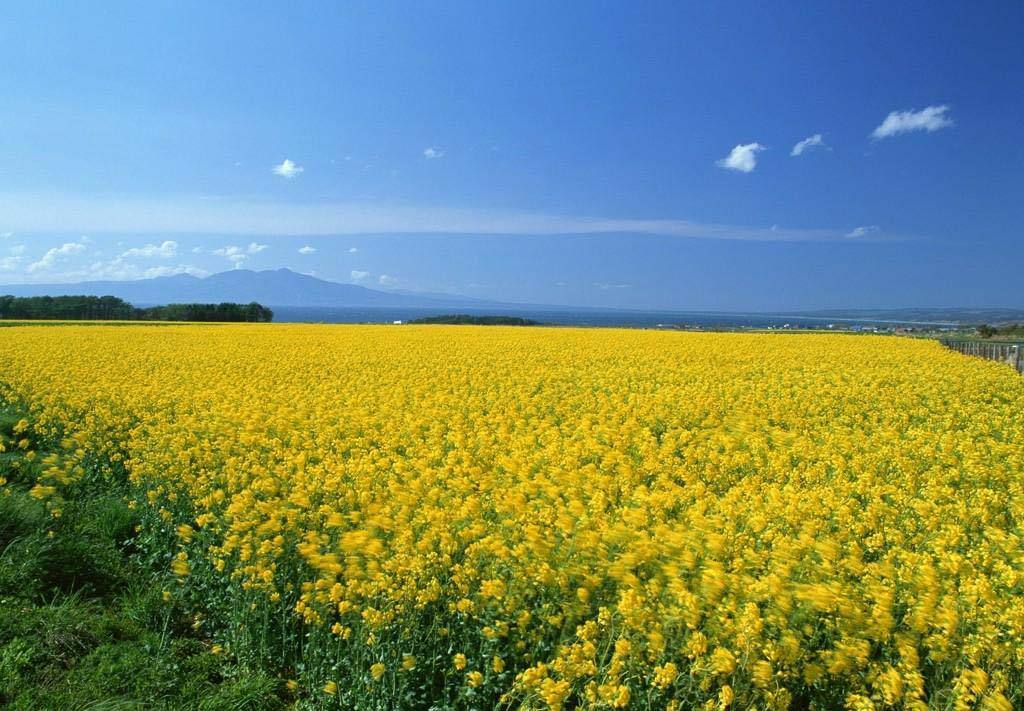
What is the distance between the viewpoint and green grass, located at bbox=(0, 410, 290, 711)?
3.59 metres

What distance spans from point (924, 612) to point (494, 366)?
12.0m

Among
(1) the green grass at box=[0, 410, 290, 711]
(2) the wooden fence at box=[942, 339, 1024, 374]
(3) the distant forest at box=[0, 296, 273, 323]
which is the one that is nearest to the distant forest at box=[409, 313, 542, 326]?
(3) the distant forest at box=[0, 296, 273, 323]

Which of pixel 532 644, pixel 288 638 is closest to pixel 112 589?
pixel 288 638

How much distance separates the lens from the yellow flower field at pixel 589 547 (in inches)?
117

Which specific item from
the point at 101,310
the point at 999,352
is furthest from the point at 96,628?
the point at 101,310

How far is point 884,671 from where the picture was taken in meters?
3.01

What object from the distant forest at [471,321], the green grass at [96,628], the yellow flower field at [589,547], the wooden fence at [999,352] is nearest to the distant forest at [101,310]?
the distant forest at [471,321]

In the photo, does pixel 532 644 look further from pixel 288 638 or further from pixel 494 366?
pixel 494 366

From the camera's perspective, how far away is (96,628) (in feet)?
13.9

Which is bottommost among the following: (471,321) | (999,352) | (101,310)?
(999,352)

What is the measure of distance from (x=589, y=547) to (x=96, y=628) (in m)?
3.41

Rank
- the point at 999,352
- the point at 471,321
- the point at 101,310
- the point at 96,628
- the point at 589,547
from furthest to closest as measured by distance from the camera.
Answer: the point at 101,310, the point at 471,321, the point at 999,352, the point at 96,628, the point at 589,547

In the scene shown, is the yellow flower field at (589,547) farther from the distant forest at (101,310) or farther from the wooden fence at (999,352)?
the distant forest at (101,310)

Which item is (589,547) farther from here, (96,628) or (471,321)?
(471,321)
